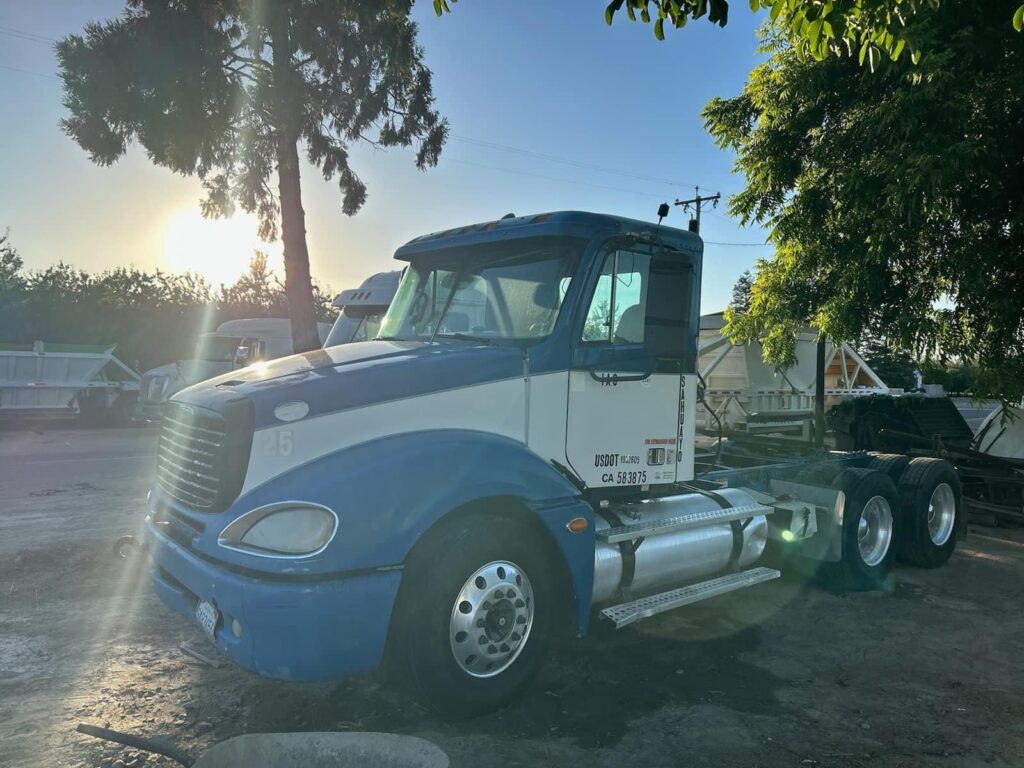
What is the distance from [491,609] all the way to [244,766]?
1594 mm

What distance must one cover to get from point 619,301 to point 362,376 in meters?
1.69

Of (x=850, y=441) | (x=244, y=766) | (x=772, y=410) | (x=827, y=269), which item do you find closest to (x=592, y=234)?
(x=244, y=766)

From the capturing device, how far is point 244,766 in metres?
2.38

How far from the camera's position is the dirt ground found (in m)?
3.57

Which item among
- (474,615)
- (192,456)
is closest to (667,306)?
(474,615)

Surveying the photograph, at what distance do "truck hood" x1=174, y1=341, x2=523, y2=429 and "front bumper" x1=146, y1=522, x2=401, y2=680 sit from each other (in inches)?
30.7

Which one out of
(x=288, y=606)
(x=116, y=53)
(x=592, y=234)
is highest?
(x=116, y=53)

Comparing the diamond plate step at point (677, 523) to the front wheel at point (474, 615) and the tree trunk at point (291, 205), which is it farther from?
the tree trunk at point (291, 205)

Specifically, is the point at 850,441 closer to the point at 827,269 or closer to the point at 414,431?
the point at 827,269

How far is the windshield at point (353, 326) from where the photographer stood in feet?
50.1

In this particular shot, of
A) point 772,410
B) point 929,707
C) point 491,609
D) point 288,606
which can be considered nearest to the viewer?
point 288,606

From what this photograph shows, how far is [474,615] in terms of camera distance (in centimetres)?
372

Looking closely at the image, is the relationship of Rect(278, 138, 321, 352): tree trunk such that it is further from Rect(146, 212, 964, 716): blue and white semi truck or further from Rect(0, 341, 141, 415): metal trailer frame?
Rect(146, 212, 964, 716): blue and white semi truck

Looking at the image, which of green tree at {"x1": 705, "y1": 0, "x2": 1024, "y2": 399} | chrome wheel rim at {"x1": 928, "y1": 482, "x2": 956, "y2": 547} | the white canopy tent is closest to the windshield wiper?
green tree at {"x1": 705, "y1": 0, "x2": 1024, "y2": 399}
